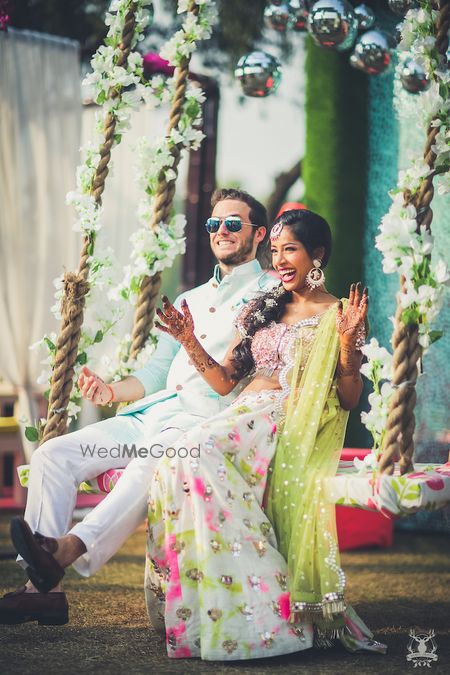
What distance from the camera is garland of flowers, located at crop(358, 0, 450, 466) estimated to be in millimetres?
3852

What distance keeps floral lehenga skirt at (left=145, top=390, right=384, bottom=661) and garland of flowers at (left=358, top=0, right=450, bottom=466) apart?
1.86ft

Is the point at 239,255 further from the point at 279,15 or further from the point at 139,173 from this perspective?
the point at 279,15

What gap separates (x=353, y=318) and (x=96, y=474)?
147 centimetres

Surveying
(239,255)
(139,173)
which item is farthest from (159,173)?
(239,255)

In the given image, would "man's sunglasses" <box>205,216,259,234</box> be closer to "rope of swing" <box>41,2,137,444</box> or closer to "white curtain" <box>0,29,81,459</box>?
"rope of swing" <box>41,2,137,444</box>

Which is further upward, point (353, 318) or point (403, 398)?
point (353, 318)

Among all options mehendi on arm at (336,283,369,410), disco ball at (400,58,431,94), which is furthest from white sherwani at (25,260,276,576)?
disco ball at (400,58,431,94)

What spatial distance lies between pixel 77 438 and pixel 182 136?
73.5 inches

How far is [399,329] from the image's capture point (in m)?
3.85

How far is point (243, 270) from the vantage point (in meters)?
5.02

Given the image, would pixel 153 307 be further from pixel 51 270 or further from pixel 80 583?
pixel 51 270

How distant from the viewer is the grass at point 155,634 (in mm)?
3834

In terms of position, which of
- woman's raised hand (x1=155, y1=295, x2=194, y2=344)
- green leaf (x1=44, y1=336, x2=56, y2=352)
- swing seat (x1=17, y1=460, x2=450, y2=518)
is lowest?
swing seat (x1=17, y1=460, x2=450, y2=518)

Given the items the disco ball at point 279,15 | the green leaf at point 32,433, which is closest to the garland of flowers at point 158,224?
the green leaf at point 32,433
